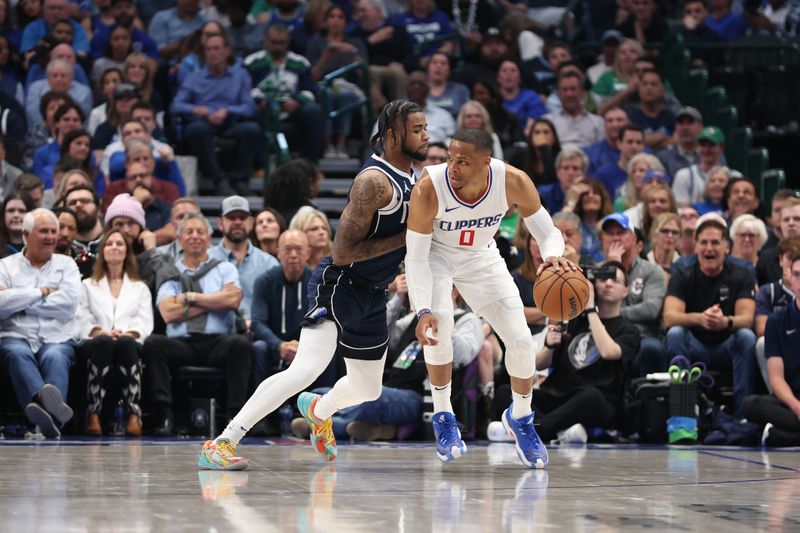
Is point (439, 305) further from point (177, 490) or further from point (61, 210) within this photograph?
point (61, 210)

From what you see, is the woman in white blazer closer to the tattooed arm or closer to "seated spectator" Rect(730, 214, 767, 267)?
the tattooed arm

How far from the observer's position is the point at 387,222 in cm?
749

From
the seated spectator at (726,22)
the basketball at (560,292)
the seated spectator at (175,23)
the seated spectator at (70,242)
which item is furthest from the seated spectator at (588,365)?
the seated spectator at (726,22)

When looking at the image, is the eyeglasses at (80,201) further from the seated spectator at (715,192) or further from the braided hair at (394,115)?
the seated spectator at (715,192)

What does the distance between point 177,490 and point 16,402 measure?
472cm

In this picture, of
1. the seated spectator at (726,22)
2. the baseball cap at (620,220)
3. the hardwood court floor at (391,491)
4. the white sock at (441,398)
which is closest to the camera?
the hardwood court floor at (391,491)

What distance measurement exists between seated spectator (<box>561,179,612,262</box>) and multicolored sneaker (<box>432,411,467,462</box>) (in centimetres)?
458

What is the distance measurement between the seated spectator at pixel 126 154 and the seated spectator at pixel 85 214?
4.17ft

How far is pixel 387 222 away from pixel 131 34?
898 cm

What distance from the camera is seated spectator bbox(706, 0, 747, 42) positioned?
17375mm

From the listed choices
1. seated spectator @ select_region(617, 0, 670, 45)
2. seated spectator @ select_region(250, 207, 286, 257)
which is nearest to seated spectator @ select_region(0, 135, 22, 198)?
seated spectator @ select_region(250, 207, 286, 257)

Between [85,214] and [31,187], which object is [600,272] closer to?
[85,214]

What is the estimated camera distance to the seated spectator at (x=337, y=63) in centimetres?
1485

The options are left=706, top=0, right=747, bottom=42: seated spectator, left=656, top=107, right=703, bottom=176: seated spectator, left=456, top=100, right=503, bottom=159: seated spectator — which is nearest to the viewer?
left=456, top=100, right=503, bottom=159: seated spectator
